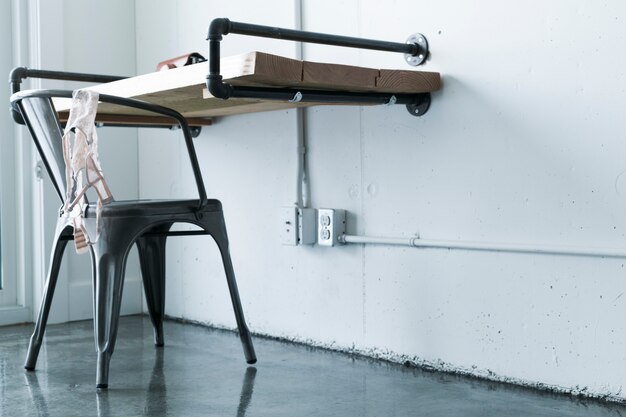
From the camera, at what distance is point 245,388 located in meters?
1.90

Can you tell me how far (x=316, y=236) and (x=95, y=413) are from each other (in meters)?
0.88

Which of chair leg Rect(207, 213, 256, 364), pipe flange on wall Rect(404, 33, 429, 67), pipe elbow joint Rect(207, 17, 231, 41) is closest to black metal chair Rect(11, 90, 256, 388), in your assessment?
chair leg Rect(207, 213, 256, 364)

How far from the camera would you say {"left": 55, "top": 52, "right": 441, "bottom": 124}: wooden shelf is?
168 cm

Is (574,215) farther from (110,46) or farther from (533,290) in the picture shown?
(110,46)

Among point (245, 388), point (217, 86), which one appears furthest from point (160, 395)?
point (217, 86)

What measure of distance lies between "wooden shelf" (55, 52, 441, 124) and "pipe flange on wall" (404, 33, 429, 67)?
0.25ft

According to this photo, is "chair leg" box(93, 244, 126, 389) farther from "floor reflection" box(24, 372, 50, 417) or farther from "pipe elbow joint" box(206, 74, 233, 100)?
"pipe elbow joint" box(206, 74, 233, 100)

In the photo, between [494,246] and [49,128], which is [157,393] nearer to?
[49,128]

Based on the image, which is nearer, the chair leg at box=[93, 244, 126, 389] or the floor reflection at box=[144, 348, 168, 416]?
the floor reflection at box=[144, 348, 168, 416]

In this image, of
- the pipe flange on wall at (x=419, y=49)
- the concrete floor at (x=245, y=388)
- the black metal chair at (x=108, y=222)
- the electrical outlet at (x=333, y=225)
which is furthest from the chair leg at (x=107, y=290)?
the pipe flange on wall at (x=419, y=49)

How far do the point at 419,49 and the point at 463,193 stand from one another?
38cm

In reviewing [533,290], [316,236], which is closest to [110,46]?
[316,236]

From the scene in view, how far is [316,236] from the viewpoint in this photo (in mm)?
2385

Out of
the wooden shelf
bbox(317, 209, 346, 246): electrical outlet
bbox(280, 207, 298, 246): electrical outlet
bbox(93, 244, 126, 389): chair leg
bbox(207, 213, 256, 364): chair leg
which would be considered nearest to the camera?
the wooden shelf
